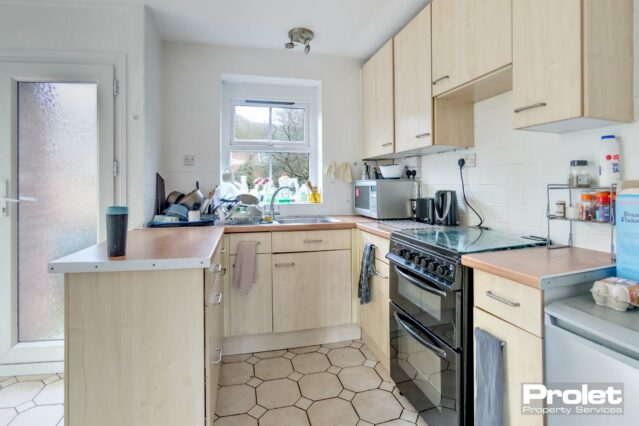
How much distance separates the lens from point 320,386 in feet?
6.35

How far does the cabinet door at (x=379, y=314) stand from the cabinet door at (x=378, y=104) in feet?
3.26

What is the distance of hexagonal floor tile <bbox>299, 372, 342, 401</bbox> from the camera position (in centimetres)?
185

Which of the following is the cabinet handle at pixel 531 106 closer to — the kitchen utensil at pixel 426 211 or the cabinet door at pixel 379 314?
the kitchen utensil at pixel 426 211

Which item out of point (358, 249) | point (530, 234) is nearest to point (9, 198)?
point (358, 249)

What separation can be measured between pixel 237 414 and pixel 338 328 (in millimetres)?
998

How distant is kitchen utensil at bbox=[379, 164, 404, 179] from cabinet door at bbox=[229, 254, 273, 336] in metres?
1.17

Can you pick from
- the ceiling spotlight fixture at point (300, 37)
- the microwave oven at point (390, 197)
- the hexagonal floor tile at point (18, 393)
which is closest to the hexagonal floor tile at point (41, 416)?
the hexagonal floor tile at point (18, 393)

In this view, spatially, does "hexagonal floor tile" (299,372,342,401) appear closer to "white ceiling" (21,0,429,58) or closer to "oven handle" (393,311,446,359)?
"oven handle" (393,311,446,359)

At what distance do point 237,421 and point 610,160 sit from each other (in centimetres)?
205

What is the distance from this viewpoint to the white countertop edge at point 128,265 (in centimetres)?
110

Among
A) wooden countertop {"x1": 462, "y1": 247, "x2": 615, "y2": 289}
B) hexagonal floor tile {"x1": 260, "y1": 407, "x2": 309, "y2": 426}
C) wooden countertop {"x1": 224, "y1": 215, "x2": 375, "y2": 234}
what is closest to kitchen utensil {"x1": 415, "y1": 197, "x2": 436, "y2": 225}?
wooden countertop {"x1": 224, "y1": 215, "x2": 375, "y2": 234}

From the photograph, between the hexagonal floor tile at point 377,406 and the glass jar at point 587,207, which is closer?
the glass jar at point 587,207

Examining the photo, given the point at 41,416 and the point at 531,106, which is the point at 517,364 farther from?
the point at 41,416

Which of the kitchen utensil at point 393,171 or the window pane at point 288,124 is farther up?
the window pane at point 288,124
